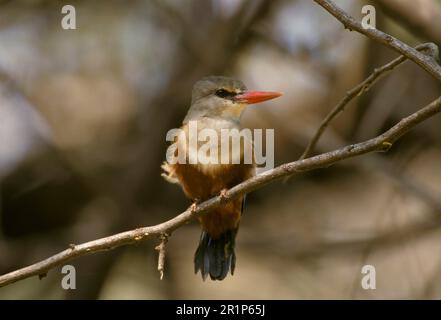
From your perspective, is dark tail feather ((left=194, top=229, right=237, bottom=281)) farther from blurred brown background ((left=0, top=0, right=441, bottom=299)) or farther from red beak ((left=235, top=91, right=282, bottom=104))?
blurred brown background ((left=0, top=0, right=441, bottom=299))

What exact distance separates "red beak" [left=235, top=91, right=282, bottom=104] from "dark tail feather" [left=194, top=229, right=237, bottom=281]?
595 mm

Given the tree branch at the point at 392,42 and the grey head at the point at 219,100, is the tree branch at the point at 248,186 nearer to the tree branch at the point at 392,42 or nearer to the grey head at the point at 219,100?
the tree branch at the point at 392,42

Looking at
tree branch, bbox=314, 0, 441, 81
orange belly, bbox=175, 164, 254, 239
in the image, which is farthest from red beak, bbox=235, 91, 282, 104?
tree branch, bbox=314, 0, 441, 81

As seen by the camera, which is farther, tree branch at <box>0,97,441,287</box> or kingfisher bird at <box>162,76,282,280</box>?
kingfisher bird at <box>162,76,282,280</box>

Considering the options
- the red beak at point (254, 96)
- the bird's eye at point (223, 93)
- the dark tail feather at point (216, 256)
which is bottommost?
the dark tail feather at point (216, 256)

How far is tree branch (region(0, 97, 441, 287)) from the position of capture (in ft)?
6.65

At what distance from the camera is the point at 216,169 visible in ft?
9.96

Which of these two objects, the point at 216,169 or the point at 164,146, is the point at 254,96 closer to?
the point at 216,169

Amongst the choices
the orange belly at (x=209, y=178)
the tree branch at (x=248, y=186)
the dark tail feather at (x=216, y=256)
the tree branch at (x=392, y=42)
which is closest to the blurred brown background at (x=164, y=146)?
the dark tail feather at (x=216, y=256)

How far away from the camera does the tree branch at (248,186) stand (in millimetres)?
2027

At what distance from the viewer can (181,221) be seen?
2.46 meters

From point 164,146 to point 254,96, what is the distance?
1.01 meters

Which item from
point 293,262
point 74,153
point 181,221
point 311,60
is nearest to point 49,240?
point 74,153

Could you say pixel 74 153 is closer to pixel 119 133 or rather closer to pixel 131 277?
pixel 119 133
